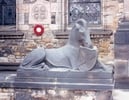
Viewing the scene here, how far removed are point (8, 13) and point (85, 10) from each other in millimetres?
2519

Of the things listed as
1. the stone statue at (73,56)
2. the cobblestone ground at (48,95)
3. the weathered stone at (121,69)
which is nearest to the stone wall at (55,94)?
the cobblestone ground at (48,95)

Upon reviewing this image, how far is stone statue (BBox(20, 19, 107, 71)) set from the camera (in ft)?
24.1

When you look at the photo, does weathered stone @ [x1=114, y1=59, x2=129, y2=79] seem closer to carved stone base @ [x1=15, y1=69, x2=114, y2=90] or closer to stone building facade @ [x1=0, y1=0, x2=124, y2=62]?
stone building facade @ [x1=0, y1=0, x2=124, y2=62]

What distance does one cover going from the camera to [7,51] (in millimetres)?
12281

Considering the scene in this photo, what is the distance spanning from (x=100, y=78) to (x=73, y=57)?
671 mm

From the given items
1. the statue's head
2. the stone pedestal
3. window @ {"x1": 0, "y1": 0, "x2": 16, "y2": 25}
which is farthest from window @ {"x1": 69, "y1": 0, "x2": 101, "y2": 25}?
the statue's head

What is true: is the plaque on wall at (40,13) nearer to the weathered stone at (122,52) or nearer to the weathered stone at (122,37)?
the weathered stone at (122,37)

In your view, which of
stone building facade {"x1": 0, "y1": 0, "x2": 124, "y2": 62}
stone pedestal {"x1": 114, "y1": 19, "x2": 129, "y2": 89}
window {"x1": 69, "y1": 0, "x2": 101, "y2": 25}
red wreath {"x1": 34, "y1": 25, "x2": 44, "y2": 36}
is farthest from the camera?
window {"x1": 69, "y1": 0, "x2": 101, "y2": 25}

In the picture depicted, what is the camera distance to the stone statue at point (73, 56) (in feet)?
24.1

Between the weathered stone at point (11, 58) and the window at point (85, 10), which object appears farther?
the window at point (85, 10)

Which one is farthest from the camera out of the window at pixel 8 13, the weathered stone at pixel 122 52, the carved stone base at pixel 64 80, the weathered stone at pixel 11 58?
the window at pixel 8 13

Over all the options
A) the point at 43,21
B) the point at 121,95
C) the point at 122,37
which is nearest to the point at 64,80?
the point at 121,95

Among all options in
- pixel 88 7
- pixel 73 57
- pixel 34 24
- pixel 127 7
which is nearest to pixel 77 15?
pixel 88 7

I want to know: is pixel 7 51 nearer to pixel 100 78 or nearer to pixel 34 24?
pixel 34 24
